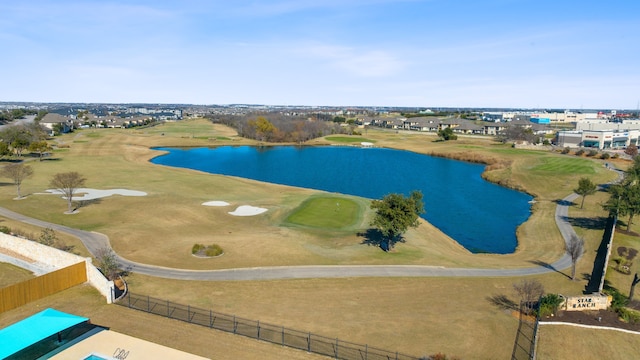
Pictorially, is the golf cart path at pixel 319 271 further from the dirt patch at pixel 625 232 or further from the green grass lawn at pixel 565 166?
the green grass lawn at pixel 565 166

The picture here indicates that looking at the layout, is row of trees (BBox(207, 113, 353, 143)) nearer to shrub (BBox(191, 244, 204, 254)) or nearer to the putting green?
the putting green

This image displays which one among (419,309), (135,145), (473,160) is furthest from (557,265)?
(135,145)

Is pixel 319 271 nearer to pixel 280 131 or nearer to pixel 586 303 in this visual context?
pixel 586 303

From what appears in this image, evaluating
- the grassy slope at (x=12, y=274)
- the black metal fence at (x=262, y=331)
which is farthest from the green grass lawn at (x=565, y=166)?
the grassy slope at (x=12, y=274)

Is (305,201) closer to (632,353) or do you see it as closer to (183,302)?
(183,302)

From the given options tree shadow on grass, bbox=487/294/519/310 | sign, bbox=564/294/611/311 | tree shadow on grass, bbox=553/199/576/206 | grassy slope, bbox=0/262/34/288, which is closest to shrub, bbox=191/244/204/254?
grassy slope, bbox=0/262/34/288

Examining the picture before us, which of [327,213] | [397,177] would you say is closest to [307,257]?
[327,213]
